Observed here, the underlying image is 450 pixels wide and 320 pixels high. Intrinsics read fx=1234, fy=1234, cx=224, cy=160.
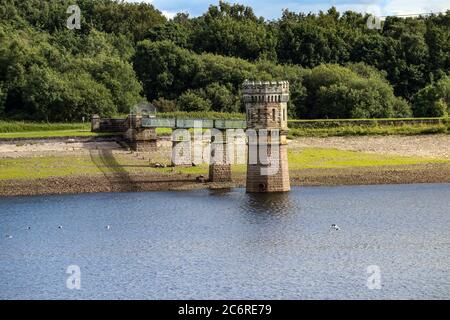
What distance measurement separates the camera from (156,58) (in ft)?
459

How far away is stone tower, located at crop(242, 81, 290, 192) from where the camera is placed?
89.7m

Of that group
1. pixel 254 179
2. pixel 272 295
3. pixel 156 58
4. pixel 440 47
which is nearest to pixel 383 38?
pixel 440 47

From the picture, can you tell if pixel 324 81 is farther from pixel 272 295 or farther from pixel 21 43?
pixel 272 295

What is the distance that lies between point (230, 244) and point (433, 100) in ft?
228

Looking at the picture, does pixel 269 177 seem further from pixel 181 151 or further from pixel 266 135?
pixel 181 151

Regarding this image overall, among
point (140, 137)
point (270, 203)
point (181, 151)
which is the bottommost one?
point (270, 203)

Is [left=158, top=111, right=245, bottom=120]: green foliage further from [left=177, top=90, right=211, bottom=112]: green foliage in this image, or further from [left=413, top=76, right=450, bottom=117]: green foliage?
[left=413, top=76, right=450, bottom=117]: green foliage

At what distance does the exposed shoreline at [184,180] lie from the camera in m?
92.1

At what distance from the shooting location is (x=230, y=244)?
69875 mm

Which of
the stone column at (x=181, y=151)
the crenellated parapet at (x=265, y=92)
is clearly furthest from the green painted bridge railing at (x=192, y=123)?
the crenellated parapet at (x=265, y=92)

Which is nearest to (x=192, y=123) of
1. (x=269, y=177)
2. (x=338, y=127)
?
(x=269, y=177)

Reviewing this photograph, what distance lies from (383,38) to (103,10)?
3954 centimetres

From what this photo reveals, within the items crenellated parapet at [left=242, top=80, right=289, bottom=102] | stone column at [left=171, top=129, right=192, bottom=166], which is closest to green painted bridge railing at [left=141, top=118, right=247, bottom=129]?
stone column at [left=171, top=129, right=192, bottom=166]
